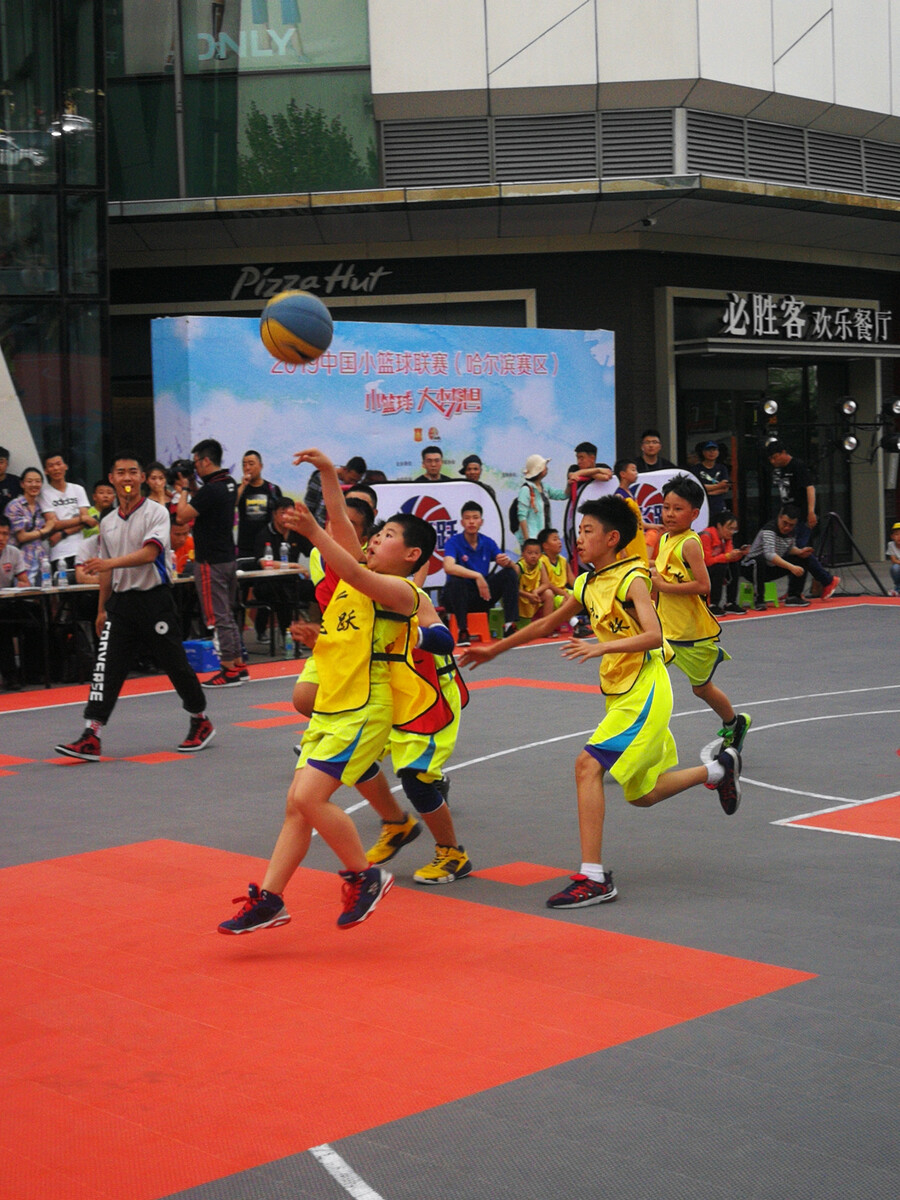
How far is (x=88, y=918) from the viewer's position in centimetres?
659

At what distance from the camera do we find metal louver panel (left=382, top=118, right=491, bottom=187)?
22.9 meters

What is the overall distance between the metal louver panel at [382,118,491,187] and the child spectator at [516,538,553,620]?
7564 mm

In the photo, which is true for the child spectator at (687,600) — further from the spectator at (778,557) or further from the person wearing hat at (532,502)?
the spectator at (778,557)

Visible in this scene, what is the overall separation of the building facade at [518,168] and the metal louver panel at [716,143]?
42mm

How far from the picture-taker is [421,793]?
22.7 feet

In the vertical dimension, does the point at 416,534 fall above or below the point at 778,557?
above

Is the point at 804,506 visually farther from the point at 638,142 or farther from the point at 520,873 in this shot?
the point at 520,873

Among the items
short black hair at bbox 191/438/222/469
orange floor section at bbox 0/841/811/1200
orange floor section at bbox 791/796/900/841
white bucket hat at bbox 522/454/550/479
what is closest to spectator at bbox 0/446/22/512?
short black hair at bbox 191/438/222/469

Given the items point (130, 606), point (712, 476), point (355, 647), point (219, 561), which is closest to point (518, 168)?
point (712, 476)

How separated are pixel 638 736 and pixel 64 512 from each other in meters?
11.0

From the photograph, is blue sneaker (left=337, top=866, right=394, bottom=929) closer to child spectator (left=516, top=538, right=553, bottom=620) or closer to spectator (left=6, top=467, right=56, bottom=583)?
spectator (left=6, top=467, right=56, bottom=583)

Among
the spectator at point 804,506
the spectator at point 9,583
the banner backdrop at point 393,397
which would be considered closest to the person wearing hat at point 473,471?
the banner backdrop at point 393,397

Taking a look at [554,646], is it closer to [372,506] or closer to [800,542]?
[800,542]

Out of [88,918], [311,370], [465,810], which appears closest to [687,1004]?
[88,918]
